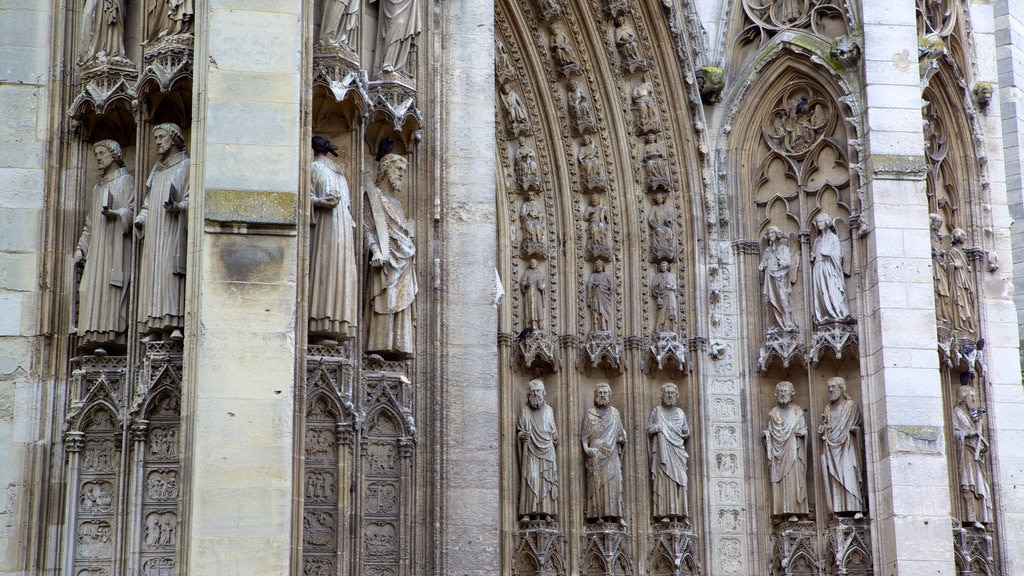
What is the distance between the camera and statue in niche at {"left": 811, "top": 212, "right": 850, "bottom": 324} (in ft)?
59.0

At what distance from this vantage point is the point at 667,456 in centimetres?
1811

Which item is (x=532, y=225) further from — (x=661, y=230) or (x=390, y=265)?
(x=390, y=265)

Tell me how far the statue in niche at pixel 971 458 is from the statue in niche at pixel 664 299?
3.30 meters

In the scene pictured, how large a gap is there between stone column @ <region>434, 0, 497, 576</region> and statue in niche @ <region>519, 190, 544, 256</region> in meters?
3.27

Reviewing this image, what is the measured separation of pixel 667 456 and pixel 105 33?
7680mm

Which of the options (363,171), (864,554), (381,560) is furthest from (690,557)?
(363,171)

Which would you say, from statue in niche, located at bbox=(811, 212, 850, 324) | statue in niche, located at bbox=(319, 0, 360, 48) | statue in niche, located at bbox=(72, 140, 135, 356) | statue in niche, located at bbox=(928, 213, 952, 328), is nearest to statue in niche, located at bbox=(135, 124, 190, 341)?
statue in niche, located at bbox=(72, 140, 135, 356)

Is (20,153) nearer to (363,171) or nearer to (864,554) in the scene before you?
(363,171)

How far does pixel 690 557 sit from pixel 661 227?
12.3 ft

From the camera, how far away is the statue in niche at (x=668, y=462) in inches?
709

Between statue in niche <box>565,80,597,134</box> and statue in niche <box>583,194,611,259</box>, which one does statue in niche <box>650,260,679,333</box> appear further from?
statue in niche <box>565,80,597,134</box>

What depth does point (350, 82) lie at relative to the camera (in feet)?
47.1

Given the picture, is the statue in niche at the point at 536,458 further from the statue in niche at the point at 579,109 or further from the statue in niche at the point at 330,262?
the statue in niche at the point at 330,262

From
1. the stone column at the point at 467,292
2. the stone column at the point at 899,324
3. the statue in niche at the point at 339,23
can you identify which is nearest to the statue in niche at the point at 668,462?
the stone column at the point at 899,324
